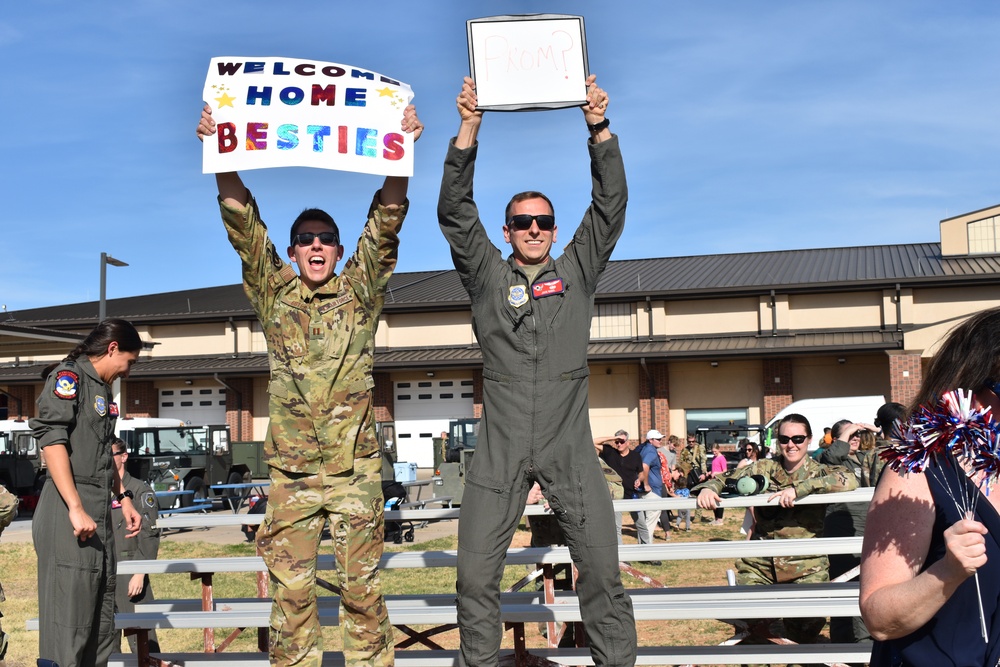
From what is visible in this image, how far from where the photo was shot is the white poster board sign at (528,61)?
395cm

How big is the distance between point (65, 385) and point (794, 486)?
13.6 ft

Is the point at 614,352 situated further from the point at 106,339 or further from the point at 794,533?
the point at 106,339

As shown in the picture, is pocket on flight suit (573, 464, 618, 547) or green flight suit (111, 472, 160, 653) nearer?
pocket on flight suit (573, 464, 618, 547)

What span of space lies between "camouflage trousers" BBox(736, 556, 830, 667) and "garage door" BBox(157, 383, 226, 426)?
3708 cm

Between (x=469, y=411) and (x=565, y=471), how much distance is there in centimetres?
3596

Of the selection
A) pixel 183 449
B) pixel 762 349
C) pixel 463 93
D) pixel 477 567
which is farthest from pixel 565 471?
pixel 762 349

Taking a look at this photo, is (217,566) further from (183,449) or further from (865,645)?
(183,449)

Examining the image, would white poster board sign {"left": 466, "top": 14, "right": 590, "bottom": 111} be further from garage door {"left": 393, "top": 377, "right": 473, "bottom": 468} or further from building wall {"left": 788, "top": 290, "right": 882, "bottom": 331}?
garage door {"left": 393, "top": 377, "right": 473, "bottom": 468}

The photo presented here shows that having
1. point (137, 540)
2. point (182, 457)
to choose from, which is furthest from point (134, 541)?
point (182, 457)

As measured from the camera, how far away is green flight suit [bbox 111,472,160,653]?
6.63 m

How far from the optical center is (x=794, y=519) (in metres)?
6.29

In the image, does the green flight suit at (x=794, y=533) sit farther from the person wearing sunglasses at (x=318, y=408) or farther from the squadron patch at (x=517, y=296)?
the person wearing sunglasses at (x=318, y=408)

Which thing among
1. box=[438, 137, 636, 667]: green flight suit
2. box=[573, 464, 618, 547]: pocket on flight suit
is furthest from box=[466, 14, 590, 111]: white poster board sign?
box=[573, 464, 618, 547]: pocket on flight suit

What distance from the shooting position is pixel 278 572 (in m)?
3.93
